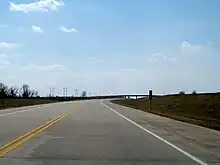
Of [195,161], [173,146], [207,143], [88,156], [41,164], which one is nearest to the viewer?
[41,164]

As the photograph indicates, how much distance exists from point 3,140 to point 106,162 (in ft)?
21.3

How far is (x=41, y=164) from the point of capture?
10.8 meters

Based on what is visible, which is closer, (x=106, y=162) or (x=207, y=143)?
(x=106, y=162)

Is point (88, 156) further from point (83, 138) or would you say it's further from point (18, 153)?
point (83, 138)

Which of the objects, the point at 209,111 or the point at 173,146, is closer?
the point at 173,146

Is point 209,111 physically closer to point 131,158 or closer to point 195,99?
point 195,99

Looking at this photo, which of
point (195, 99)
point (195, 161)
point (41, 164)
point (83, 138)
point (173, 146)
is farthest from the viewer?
point (195, 99)

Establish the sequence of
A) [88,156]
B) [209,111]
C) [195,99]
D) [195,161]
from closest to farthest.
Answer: [195,161] < [88,156] < [209,111] < [195,99]

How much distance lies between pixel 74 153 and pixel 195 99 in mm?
59777

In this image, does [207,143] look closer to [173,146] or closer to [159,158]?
[173,146]

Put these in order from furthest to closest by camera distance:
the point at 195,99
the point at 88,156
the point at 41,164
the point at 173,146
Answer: the point at 195,99 → the point at 173,146 → the point at 88,156 → the point at 41,164

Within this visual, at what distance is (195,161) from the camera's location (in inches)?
456

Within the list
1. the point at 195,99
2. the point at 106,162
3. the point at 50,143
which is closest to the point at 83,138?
the point at 50,143

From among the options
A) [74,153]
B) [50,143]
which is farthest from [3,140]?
[74,153]
